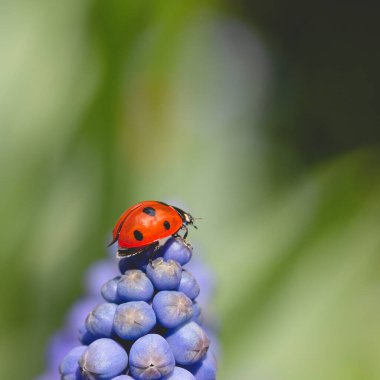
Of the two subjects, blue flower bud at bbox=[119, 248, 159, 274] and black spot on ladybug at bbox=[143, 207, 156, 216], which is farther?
black spot on ladybug at bbox=[143, 207, 156, 216]

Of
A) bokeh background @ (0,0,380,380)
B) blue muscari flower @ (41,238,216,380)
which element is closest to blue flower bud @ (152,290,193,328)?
blue muscari flower @ (41,238,216,380)

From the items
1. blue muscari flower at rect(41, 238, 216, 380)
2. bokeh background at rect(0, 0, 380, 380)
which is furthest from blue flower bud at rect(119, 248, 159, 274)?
bokeh background at rect(0, 0, 380, 380)

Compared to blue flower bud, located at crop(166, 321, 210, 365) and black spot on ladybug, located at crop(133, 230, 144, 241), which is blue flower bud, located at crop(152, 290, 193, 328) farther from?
black spot on ladybug, located at crop(133, 230, 144, 241)

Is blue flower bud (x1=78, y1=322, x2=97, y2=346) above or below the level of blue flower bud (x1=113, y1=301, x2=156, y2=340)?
below

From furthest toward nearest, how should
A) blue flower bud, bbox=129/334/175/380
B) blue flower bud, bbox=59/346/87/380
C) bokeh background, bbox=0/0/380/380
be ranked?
1. bokeh background, bbox=0/0/380/380
2. blue flower bud, bbox=59/346/87/380
3. blue flower bud, bbox=129/334/175/380

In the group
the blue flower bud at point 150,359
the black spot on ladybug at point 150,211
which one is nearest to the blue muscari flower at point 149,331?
the blue flower bud at point 150,359

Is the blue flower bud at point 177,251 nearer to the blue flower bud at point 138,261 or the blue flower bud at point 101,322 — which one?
the blue flower bud at point 138,261

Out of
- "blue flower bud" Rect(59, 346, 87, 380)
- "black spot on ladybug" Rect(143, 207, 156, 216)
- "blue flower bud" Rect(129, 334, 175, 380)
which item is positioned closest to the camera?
"blue flower bud" Rect(129, 334, 175, 380)

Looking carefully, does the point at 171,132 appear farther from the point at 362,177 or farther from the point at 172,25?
the point at 362,177

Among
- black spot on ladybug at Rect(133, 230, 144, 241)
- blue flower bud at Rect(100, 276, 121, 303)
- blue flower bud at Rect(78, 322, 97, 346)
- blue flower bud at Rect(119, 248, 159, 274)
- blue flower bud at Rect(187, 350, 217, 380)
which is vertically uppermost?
black spot on ladybug at Rect(133, 230, 144, 241)
